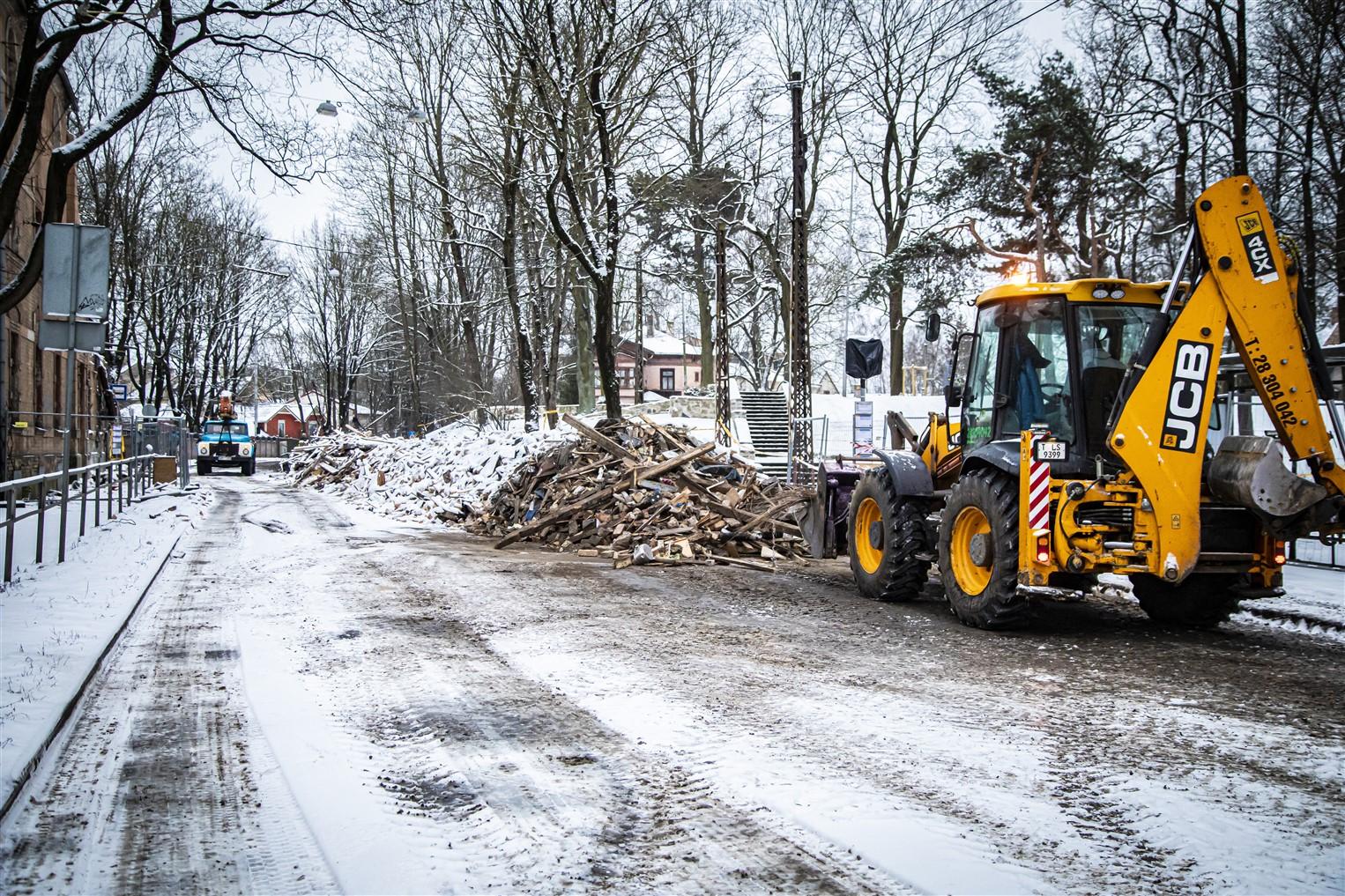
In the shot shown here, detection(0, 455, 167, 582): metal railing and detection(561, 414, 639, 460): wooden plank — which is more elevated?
detection(561, 414, 639, 460): wooden plank

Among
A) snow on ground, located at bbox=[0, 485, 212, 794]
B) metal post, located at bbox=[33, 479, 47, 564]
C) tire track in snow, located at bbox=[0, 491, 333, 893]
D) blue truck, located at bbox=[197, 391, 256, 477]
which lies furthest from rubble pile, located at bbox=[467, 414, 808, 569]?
blue truck, located at bbox=[197, 391, 256, 477]

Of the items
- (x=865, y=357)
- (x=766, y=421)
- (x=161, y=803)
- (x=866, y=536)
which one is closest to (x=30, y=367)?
(x=766, y=421)

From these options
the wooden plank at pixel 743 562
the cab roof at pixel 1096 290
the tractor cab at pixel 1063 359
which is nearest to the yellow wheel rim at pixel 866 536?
the tractor cab at pixel 1063 359

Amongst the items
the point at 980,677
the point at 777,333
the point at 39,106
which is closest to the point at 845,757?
the point at 980,677

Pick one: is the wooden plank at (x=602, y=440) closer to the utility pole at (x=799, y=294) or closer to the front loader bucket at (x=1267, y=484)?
the utility pole at (x=799, y=294)

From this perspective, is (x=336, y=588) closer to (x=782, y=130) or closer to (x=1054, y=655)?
(x=1054, y=655)

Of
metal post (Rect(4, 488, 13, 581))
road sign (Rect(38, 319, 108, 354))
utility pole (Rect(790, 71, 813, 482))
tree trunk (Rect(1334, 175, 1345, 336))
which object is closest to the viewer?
metal post (Rect(4, 488, 13, 581))

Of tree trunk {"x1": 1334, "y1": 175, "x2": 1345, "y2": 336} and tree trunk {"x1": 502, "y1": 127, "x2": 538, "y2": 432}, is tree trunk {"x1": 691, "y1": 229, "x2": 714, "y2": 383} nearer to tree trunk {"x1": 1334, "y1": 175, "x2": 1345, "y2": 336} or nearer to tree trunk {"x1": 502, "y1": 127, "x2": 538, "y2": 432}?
tree trunk {"x1": 502, "y1": 127, "x2": 538, "y2": 432}

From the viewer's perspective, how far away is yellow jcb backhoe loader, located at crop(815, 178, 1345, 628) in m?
7.14

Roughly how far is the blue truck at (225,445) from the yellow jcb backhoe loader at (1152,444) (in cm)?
3918

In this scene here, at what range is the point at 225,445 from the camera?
139 ft

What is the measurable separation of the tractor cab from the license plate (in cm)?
1

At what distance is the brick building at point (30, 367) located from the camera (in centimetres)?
2039

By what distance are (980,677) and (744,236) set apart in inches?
1428
